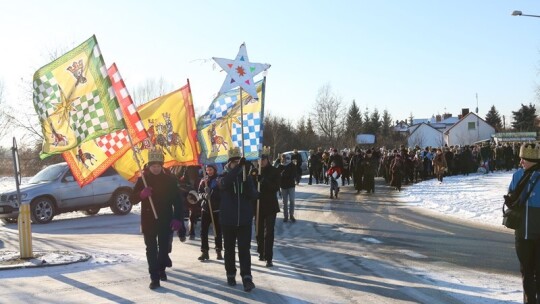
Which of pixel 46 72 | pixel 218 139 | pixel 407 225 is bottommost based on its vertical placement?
pixel 407 225

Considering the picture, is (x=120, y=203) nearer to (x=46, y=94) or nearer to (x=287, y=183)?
(x=287, y=183)

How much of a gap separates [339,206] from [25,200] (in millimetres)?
10007

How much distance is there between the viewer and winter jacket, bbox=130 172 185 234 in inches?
327

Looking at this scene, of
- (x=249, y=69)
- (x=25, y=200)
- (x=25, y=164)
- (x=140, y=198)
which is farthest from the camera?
(x=25, y=164)

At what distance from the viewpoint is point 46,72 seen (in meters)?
9.63

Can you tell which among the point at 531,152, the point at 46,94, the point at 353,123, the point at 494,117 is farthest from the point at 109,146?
the point at 494,117

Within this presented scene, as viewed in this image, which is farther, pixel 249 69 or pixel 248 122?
pixel 248 122

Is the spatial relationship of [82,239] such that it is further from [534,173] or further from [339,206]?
[534,173]

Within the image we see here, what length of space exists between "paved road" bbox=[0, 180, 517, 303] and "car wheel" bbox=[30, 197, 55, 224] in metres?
1.24

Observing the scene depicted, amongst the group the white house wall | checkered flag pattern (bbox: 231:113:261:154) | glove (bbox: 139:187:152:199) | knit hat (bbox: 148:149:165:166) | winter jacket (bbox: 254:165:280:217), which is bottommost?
winter jacket (bbox: 254:165:280:217)

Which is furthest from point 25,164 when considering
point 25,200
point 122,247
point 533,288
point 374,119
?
point 374,119

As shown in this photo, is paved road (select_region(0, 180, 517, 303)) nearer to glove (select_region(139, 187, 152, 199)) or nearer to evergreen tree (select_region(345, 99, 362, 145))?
glove (select_region(139, 187, 152, 199))

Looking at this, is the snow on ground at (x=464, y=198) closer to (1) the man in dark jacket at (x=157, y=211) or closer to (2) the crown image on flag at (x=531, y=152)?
(2) the crown image on flag at (x=531, y=152)

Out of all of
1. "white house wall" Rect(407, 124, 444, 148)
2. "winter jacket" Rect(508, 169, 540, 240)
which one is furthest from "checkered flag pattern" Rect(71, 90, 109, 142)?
"white house wall" Rect(407, 124, 444, 148)
